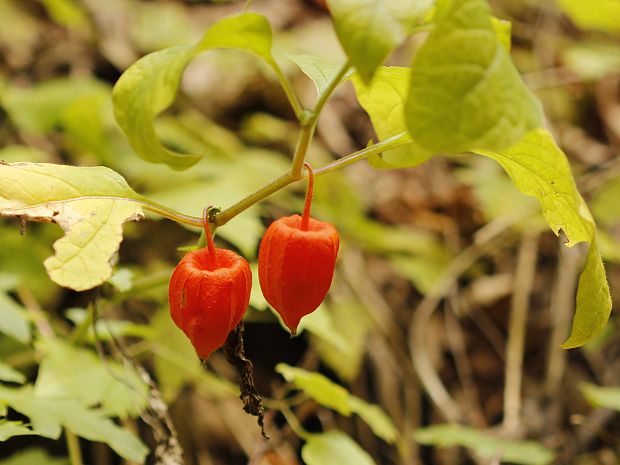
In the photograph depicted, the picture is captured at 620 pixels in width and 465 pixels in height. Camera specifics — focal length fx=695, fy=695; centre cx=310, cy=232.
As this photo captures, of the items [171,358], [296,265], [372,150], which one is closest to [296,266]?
[296,265]

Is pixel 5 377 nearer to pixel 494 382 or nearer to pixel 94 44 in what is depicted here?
pixel 494 382

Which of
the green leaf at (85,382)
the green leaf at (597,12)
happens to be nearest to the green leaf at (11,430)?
the green leaf at (85,382)

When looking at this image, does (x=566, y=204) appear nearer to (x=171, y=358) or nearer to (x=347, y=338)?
(x=171, y=358)

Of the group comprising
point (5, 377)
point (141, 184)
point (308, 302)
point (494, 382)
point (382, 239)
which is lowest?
point (494, 382)

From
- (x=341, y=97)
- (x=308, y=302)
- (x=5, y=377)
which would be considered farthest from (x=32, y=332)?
(x=341, y=97)

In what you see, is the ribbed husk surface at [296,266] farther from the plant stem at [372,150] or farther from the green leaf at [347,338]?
the green leaf at [347,338]

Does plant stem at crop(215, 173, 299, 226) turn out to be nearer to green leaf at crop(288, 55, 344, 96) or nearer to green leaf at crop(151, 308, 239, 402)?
green leaf at crop(288, 55, 344, 96)

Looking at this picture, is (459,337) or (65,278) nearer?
(65,278)
